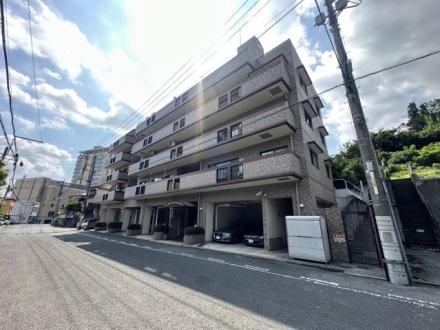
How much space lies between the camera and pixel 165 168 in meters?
19.7

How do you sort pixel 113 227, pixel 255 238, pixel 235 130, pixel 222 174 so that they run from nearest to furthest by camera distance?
1. pixel 255 238
2. pixel 222 174
3. pixel 235 130
4. pixel 113 227

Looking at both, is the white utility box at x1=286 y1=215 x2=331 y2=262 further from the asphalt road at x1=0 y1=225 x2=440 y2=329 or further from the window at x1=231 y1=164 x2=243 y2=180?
the window at x1=231 y1=164 x2=243 y2=180

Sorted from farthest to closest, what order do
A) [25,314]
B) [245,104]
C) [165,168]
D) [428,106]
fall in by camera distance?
[428,106] → [165,168] → [245,104] → [25,314]

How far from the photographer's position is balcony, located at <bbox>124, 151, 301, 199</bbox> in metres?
10.1

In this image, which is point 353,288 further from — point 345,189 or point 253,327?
point 345,189

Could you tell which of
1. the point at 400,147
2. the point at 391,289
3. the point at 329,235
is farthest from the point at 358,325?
the point at 400,147

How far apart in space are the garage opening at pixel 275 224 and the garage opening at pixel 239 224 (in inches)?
34.8

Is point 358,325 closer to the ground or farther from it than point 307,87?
closer to the ground

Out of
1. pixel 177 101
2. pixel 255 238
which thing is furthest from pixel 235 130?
pixel 177 101

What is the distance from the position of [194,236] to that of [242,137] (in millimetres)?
7899

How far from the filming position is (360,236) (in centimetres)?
780

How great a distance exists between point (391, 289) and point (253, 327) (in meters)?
4.35

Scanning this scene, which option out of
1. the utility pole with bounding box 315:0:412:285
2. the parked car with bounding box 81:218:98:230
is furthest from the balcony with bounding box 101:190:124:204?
the utility pole with bounding box 315:0:412:285

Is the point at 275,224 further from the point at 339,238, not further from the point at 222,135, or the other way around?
the point at 222,135
